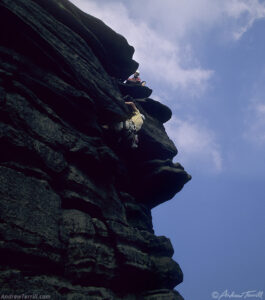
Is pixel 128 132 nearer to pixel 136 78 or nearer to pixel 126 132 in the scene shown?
pixel 126 132

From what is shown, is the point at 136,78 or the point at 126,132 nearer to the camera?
the point at 126,132

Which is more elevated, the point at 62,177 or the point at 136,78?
the point at 136,78

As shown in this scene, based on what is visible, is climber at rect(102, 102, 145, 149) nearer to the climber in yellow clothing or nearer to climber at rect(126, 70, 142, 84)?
the climber in yellow clothing

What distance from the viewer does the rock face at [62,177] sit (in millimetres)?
6625

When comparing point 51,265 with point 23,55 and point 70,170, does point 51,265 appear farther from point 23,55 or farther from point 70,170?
point 23,55

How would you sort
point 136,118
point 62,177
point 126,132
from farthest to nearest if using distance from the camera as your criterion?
point 136,118 → point 126,132 → point 62,177

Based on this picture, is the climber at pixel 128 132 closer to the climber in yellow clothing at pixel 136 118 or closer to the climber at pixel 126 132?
the climber at pixel 126 132

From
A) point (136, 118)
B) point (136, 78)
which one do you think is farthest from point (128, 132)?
point (136, 78)

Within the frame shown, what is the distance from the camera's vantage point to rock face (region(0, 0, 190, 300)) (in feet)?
21.7

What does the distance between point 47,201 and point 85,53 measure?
818 cm

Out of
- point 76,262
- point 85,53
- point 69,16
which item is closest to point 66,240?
point 76,262

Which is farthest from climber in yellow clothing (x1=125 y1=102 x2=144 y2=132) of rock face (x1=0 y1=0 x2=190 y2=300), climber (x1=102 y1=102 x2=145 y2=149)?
rock face (x1=0 y1=0 x2=190 y2=300)

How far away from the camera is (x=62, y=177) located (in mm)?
8773

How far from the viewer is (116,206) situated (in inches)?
440
